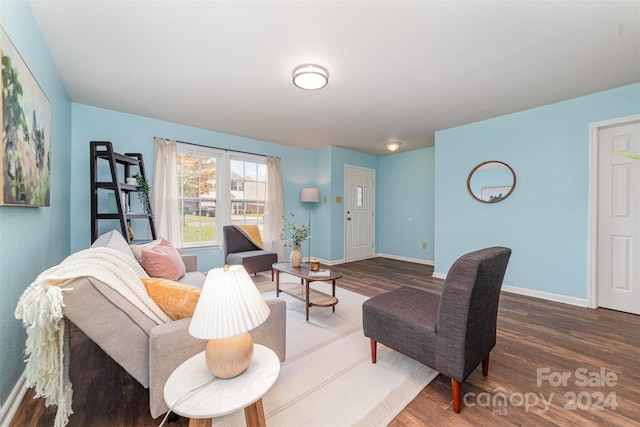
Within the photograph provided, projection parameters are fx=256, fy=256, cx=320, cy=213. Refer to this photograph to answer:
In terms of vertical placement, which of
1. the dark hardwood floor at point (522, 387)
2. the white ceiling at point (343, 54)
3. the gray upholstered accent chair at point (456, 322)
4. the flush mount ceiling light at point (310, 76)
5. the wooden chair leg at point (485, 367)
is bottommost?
the dark hardwood floor at point (522, 387)

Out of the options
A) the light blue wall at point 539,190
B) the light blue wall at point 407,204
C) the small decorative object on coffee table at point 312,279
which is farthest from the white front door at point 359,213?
the small decorative object on coffee table at point 312,279

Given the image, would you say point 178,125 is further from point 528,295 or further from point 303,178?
point 528,295

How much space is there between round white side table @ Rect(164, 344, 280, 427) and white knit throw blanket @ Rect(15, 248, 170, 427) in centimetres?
47

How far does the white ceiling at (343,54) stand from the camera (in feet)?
5.47

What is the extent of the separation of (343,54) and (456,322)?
6.87 ft

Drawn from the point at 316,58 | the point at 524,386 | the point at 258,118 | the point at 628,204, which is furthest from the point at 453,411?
the point at 258,118

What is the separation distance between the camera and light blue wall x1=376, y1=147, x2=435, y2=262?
5219 millimetres

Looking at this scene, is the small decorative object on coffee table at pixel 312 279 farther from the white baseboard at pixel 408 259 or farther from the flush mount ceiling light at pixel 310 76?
the white baseboard at pixel 408 259

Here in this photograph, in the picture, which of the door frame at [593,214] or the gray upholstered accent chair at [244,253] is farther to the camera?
the gray upholstered accent chair at [244,253]

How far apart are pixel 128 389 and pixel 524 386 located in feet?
8.25

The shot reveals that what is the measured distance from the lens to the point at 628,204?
2750 mm

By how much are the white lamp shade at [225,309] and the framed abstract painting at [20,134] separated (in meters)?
1.23

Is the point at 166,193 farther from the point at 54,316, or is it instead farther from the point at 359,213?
the point at 359,213

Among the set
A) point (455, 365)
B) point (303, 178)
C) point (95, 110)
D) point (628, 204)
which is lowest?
point (455, 365)
